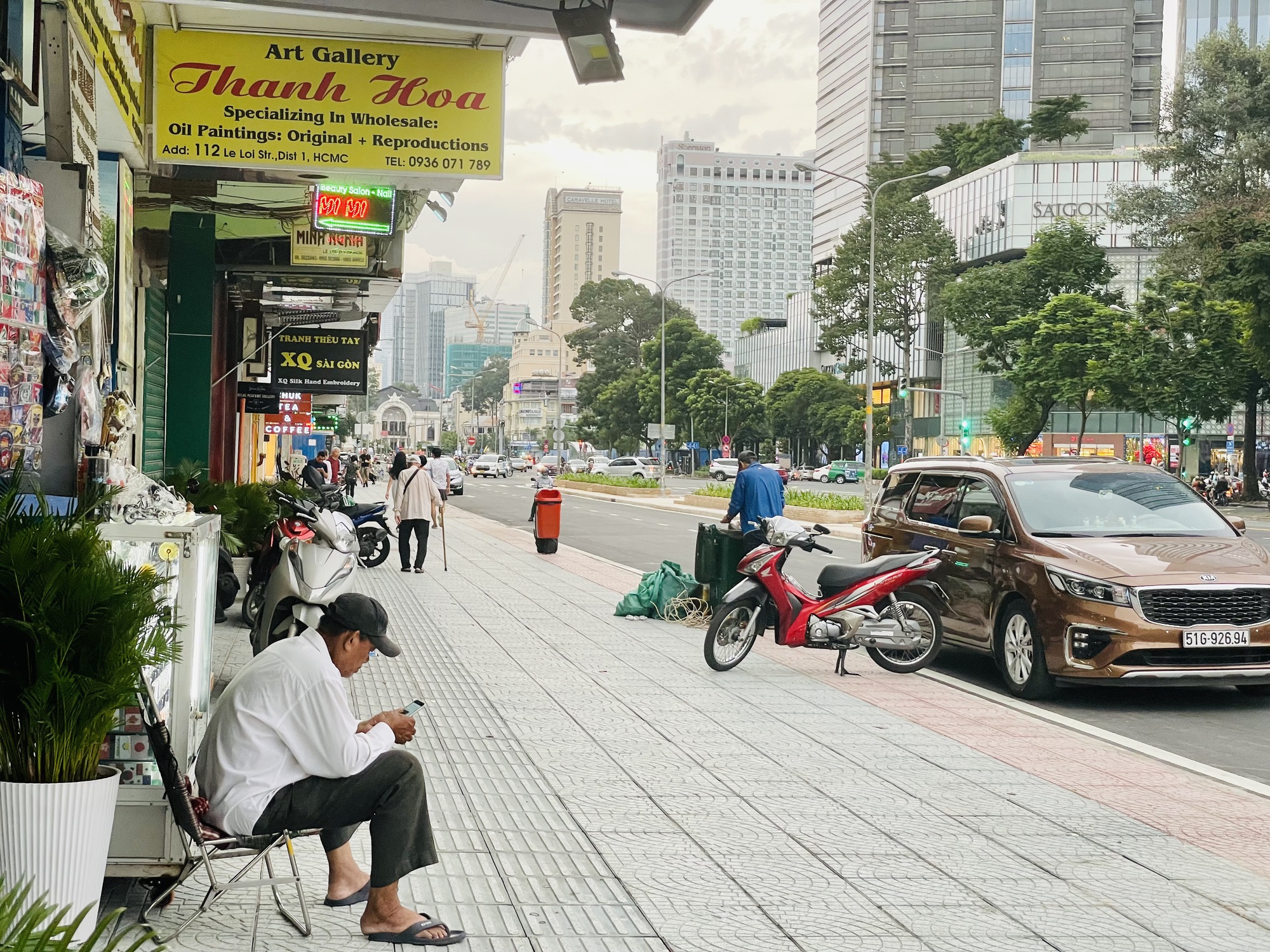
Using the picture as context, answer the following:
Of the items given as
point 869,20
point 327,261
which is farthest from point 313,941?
point 869,20

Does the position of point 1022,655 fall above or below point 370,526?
below

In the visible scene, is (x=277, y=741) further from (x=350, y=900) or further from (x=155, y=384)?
(x=155, y=384)

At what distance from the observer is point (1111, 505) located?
10.8 meters

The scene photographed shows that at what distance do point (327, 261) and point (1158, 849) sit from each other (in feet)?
38.9

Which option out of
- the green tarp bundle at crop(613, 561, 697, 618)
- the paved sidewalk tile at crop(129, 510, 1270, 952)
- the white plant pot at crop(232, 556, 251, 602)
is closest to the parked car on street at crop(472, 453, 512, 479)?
the green tarp bundle at crop(613, 561, 697, 618)

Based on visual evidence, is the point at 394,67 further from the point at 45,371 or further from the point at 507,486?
the point at 507,486

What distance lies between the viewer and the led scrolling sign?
13.4 metres

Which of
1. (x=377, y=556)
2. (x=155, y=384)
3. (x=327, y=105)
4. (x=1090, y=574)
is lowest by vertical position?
(x=377, y=556)

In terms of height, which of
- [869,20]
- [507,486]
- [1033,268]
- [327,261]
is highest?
[869,20]

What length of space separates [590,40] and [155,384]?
30.0 feet

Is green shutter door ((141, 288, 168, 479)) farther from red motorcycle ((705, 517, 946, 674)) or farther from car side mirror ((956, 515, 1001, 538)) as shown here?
car side mirror ((956, 515, 1001, 538))

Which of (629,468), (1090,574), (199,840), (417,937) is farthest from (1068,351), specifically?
(199,840)

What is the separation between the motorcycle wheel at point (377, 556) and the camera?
65.5 ft

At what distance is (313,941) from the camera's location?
4.42 metres
